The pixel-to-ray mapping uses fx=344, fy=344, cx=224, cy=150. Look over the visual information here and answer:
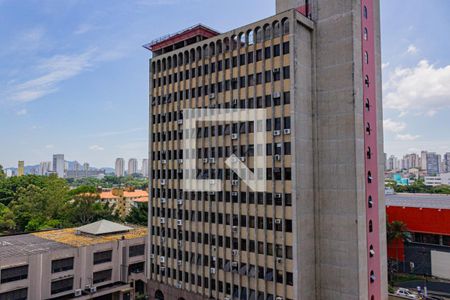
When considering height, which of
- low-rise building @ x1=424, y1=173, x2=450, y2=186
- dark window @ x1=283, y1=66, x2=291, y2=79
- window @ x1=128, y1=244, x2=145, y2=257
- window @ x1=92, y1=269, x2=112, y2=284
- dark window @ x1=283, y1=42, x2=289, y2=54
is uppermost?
dark window @ x1=283, y1=42, x2=289, y2=54

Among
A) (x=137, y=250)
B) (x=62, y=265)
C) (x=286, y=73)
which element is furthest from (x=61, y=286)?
(x=286, y=73)

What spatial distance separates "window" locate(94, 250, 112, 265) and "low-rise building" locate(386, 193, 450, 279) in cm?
3493

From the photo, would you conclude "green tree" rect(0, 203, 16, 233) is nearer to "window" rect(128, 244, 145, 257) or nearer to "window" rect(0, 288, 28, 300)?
"window" rect(128, 244, 145, 257)

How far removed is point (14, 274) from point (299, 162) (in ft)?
93.9

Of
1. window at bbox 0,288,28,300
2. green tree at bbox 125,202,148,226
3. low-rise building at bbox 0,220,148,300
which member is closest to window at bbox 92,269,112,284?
low-rise building at bbox 0,220,148,300

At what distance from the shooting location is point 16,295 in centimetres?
3262

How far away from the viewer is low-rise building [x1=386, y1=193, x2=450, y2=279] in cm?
4050

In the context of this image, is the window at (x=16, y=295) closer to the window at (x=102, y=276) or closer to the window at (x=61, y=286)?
the window at (x=61, y=286)

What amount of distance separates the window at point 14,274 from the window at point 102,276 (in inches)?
309

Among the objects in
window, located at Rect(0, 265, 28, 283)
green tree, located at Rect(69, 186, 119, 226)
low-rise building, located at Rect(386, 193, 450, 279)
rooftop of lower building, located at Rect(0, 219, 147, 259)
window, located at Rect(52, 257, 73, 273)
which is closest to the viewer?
window, located at Rect(0, 265, 28, 283)

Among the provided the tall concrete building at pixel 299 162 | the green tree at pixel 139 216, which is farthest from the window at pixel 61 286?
the green tree at pixel 139 216

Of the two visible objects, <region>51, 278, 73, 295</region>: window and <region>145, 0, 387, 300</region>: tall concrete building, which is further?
<region>51, 278, 73, 295</region>: window

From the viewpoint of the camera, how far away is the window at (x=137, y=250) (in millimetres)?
43156

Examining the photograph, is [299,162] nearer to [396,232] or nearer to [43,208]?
[396,232]
